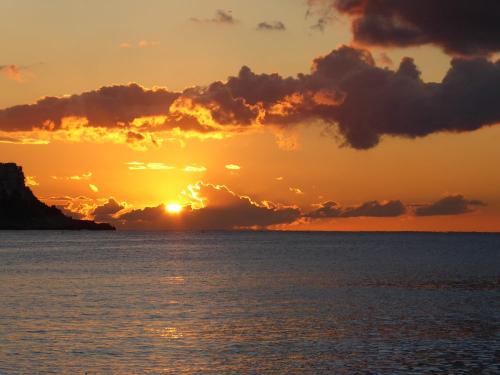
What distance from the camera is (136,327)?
173ft

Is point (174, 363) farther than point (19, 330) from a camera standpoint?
No

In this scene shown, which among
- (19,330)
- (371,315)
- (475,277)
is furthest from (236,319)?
(475,277)

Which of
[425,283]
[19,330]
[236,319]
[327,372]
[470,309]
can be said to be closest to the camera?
[327,372]

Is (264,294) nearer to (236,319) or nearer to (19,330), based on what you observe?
(236,319)

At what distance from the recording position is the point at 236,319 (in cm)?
5791

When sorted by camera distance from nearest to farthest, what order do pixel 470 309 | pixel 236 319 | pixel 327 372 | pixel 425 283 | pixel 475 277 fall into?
Result: pixel 327 372 < pixel 236 319 < pixel 470 309 < pixel 425 283 < pixel 475 277

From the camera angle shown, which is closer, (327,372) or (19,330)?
(327,372)

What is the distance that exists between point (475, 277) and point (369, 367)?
7711 centimetres

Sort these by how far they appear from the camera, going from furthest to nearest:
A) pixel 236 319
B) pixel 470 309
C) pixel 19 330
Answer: pixel 470 309
pixel 236 319
pixel 19 330

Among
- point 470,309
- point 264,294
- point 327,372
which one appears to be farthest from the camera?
point 264,294

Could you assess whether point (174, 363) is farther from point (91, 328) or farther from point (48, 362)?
point (91, 328)

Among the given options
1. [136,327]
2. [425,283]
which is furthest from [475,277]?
[136,327]

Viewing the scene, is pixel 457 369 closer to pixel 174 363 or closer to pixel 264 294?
pixel 174 363

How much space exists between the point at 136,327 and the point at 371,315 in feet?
65.8
